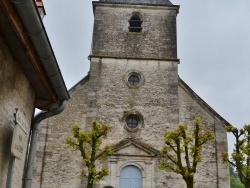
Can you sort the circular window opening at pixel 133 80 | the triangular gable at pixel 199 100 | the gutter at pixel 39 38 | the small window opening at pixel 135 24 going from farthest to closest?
1. the small window opening at pixel 135 24
2. the circular window opening at pixel 133 80
3. the triangular gable at pixel 199 100
4. the gutter at pixel 39 38

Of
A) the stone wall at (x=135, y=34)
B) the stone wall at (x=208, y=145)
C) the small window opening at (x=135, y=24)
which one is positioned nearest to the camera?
the stone wall at (x=208, y=145)

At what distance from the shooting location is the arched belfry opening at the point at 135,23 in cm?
1796

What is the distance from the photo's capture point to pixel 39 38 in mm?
3467

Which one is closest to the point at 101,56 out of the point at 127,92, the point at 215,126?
the point at 127,92

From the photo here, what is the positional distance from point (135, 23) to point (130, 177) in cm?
802

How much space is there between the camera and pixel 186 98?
52.8 feet

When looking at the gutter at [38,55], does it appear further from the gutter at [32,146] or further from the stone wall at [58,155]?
the stone wall at [58,155]

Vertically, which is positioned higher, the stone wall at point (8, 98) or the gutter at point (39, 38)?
the gutter at point (39, 38)

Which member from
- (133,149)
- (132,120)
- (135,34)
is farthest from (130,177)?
(135,34)

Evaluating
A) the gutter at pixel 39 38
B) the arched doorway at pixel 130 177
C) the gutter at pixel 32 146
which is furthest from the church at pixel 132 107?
the gutter at pixel 39 38

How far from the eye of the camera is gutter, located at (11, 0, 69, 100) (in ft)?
9.84

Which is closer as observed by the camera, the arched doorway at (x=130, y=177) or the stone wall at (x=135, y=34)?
the arched doorway at (x=130, y=177)

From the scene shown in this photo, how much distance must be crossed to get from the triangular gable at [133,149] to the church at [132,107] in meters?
0.03

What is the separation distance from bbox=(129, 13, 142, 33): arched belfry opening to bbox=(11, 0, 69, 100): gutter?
44.8ft
